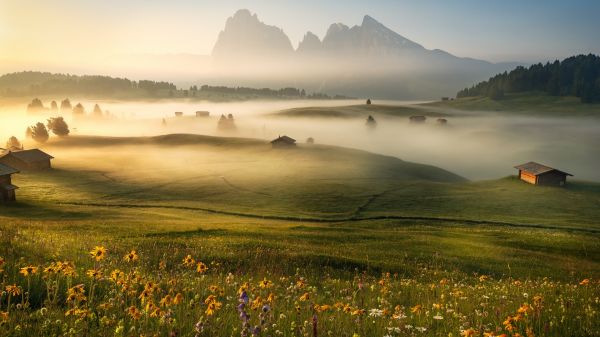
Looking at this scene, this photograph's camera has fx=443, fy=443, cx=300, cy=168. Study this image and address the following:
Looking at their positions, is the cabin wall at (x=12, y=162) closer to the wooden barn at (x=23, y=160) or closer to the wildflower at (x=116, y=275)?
the wooden barn at (x=23, y=160)

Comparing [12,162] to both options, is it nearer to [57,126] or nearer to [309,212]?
[57,126]

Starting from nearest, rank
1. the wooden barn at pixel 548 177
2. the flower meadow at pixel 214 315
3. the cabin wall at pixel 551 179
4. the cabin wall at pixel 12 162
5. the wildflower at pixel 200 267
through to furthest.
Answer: the flower meadow at pixel 214 315 < the wildflower at pixel 200 267 < the wooden barn at pixel 548 177 < the cabin wall at pixel 551 179 < the cabin wall at pixel 12 162

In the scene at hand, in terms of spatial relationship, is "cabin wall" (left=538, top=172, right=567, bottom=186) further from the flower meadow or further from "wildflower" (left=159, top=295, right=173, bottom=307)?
"wildflower" (left=159, top=295, right=173, bottom=307)

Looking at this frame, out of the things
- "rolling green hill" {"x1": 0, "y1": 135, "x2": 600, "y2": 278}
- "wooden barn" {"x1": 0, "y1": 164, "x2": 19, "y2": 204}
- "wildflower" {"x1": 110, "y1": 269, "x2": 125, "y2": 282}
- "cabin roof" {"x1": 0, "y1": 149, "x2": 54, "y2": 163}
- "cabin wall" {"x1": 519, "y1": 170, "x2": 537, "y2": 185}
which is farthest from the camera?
"cabin roof" {"x1": 0, "y1": 149, "x2": 54, "y2": 163}

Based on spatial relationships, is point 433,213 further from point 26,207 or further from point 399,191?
point 26,207

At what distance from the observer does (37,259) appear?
13.3m

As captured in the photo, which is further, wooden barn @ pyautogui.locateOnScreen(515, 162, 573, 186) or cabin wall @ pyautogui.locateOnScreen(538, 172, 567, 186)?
cabin wall @ pyautogui.locateOnScreen(538, 172, 567, 186)

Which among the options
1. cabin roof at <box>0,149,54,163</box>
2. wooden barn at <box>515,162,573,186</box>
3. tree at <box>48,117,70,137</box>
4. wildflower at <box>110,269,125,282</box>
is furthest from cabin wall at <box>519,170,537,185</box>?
tree at <box>48,117,70,137</box>

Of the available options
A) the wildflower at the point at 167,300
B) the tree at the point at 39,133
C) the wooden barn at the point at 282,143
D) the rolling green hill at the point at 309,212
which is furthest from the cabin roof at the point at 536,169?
the tree at the point at 39,133

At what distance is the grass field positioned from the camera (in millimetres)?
6812

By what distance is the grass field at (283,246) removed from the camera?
22.4ft

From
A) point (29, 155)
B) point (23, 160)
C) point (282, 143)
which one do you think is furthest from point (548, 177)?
point (23, 160)

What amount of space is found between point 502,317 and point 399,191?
86966mm

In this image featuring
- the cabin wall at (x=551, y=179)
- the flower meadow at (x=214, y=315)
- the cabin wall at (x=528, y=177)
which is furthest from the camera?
the cabin wall at (x=528, y=177)
